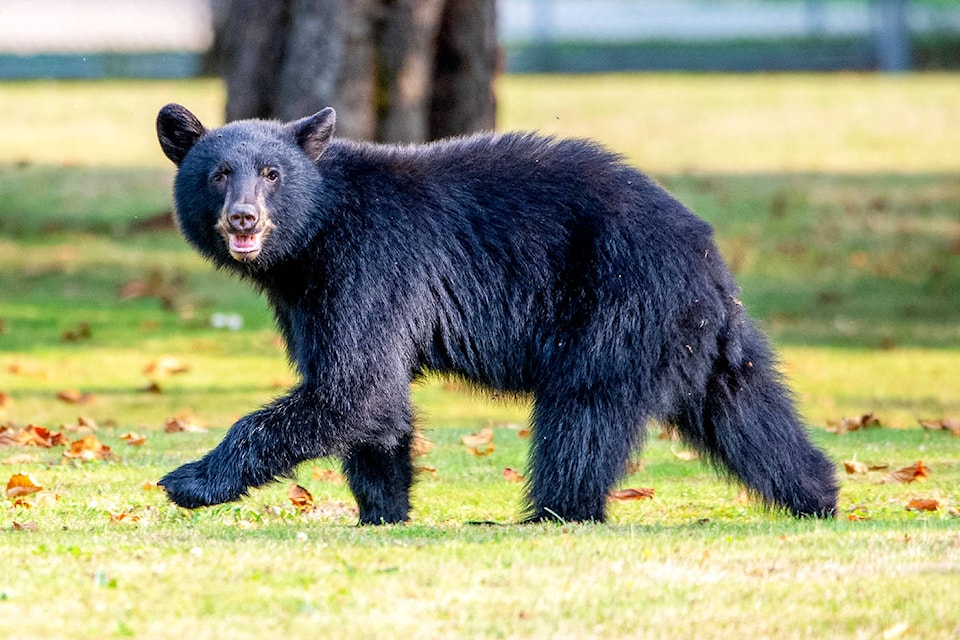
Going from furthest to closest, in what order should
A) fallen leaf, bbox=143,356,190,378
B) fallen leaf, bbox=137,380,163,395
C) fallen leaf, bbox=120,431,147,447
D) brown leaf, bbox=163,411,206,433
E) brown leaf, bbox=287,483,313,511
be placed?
fallen leaf, bbox=143,356,190,378 → fallen leaf, bbox=137,380,163,395 → brown leaf, bbox=163,411,206,433 → fallen leaf, bbox=120,431,147,447 → brown leaf, bbox=287,483,313,511

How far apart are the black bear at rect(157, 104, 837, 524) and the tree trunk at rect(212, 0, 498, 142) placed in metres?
9.20

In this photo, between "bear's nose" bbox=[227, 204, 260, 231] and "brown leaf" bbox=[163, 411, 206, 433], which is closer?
"bear's nose" bbox=[227, 204, 260, 231]

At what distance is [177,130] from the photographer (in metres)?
7.64

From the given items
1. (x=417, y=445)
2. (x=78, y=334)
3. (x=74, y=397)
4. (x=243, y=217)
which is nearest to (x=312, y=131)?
(x=243, y=217)

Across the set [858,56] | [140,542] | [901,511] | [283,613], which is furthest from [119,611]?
[858,56]

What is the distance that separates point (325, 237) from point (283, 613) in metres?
2.59

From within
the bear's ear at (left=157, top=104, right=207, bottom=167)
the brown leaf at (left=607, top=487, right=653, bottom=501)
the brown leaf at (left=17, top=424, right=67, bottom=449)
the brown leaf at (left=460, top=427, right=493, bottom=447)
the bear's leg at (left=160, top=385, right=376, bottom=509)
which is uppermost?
the bear's ear at (left=157, top=104, right=207, bottom=167)

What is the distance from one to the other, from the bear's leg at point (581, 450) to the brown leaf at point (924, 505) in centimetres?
189

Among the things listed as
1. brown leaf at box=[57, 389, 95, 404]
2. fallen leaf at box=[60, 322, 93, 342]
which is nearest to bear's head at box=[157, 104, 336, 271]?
brown leaf at box=[57, 389, 95, 404]

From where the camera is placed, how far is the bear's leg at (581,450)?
7246mm

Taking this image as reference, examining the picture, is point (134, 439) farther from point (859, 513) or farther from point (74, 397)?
point (859, 513)

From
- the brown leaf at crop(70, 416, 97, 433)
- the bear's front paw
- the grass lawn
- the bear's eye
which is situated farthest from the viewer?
the brown leaf at crop(70, 416, 97, 433)

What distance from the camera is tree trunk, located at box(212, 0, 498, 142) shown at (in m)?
16.9

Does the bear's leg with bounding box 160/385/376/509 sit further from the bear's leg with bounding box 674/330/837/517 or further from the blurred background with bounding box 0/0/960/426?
the blurred background with bounding box 0/0/960/426
